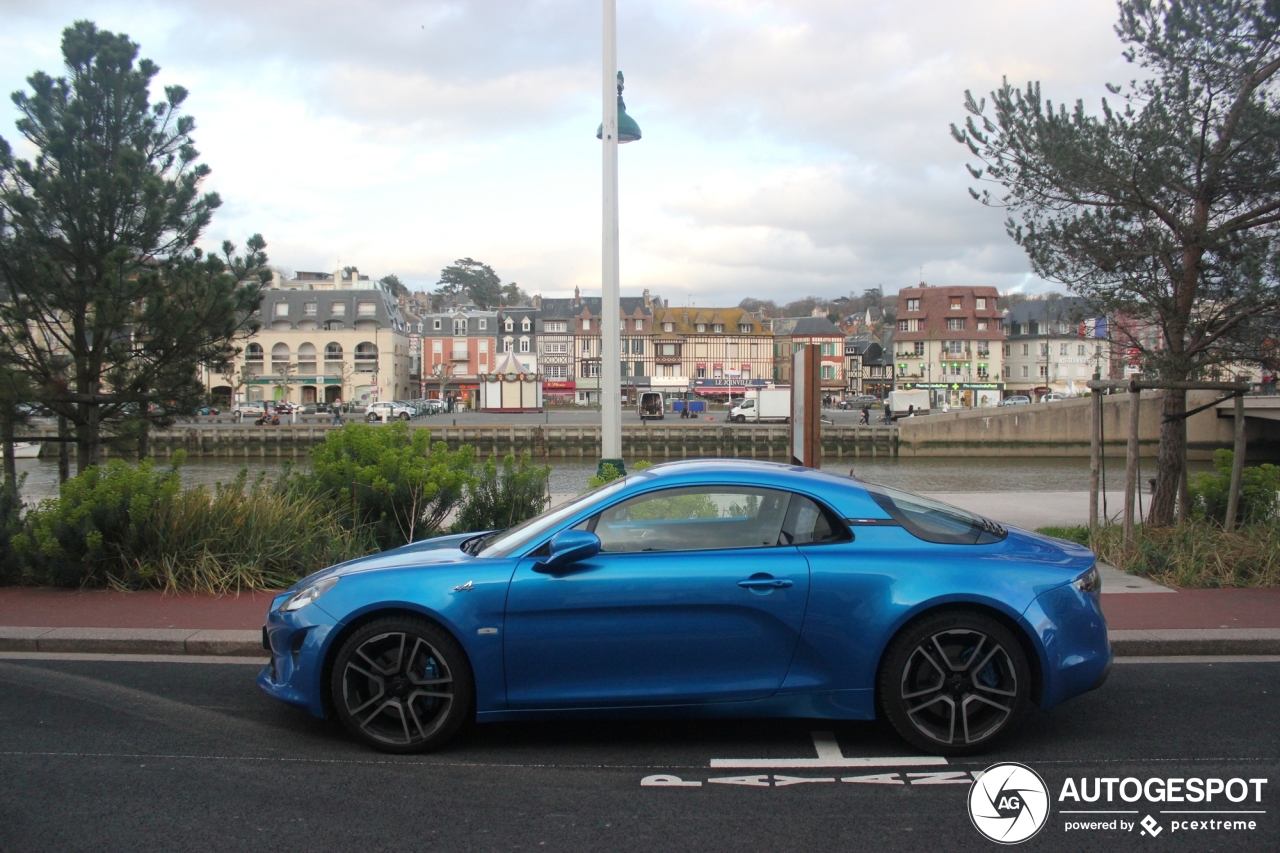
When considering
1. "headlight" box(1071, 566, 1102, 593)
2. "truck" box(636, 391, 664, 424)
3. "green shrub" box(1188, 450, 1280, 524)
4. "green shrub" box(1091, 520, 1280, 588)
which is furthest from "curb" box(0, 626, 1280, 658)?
"truck" box(636, 391, 664, 424)

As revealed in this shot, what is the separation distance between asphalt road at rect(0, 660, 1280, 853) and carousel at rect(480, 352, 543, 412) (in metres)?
73.6

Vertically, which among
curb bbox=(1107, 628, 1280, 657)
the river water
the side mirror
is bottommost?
the river water


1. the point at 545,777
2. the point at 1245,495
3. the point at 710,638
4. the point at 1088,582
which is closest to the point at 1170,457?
the point at 1245,495

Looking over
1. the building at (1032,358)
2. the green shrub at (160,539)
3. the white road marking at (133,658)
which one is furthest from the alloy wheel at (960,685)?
the building at (1032,358)

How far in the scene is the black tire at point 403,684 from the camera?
4.43m

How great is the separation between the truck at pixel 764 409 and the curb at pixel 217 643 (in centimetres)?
5462

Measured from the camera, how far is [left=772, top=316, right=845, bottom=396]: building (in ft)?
316

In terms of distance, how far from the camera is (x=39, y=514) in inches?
321

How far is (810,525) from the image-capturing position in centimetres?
462

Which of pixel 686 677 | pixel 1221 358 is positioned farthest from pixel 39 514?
pixel 1221 358

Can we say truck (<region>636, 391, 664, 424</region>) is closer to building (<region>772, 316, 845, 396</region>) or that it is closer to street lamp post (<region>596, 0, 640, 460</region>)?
building (<region>772, 316, 845, 396</region>)

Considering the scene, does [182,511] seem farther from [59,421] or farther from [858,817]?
[858,817]

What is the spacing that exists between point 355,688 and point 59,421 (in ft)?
30.7

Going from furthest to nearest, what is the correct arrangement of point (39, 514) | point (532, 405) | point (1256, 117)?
point (532, 405)
point (1256, 117)
point (39, 514)
